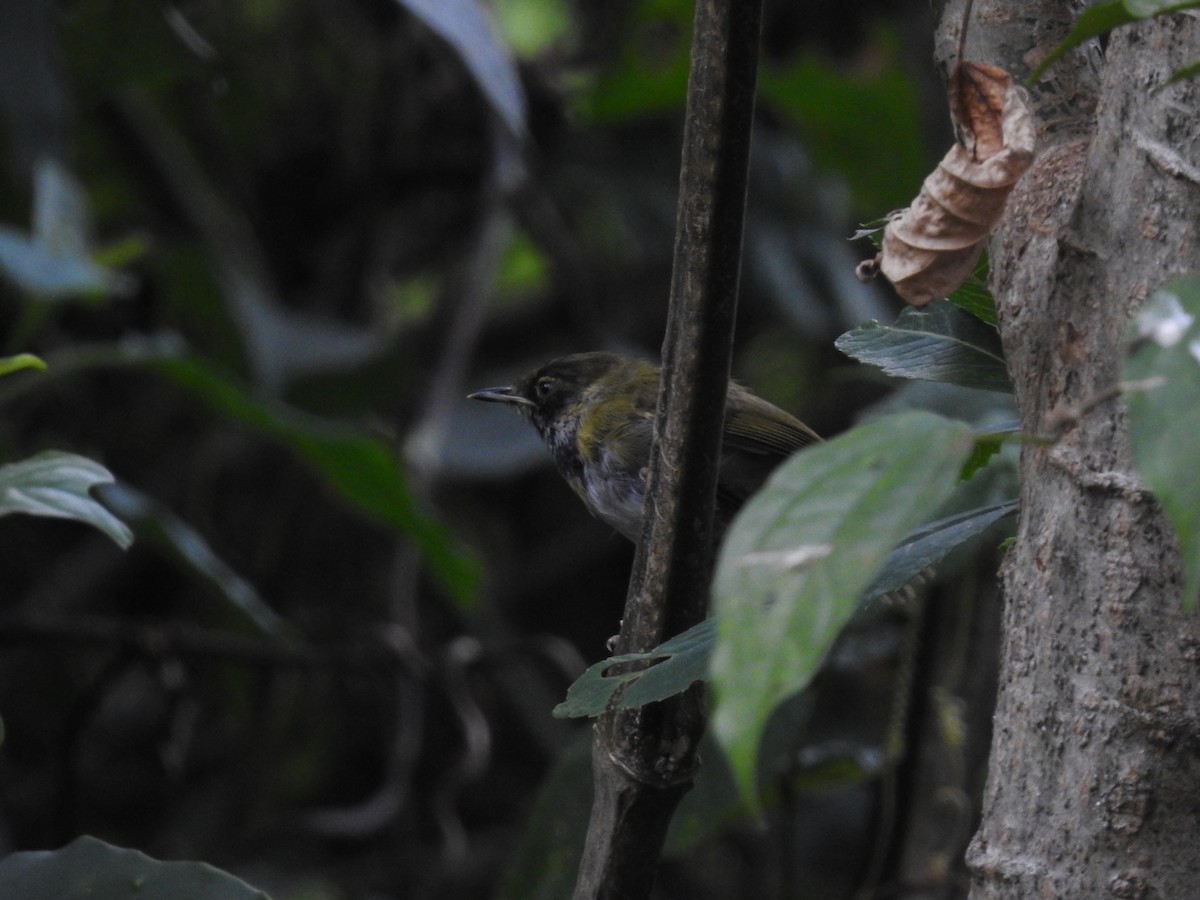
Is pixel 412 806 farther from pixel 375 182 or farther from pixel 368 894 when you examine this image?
pixel 375 182

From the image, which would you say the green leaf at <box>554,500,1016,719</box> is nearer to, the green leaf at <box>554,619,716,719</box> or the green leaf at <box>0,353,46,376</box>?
the green leaf at <box>554,619,716,719</box>

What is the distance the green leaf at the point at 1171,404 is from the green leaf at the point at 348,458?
2.42m

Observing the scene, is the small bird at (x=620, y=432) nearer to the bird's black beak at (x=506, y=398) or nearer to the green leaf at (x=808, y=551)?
the bird's black beak at (x=506, y=398)

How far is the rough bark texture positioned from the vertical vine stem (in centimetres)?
26

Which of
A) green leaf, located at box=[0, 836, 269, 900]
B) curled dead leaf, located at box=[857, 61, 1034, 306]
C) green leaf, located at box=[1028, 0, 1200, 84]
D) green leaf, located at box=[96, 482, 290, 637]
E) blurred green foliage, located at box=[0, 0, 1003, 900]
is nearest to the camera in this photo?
green leaf, located at box=[1028, 0, 1200, 84]

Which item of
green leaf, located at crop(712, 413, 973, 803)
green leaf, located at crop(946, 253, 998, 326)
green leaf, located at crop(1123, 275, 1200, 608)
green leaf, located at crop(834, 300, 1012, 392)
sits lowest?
green leaf, located at crop(712, 413, 973, 803)

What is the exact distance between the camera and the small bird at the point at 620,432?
2.91m

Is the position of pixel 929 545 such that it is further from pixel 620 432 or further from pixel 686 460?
pixel 620 432

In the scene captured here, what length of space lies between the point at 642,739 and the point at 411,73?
14.3ft

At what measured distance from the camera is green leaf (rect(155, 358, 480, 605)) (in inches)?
116

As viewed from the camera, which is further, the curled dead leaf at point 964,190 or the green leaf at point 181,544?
the green leaf at point 181,544

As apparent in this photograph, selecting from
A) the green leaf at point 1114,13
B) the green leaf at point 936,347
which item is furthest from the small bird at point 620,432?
the green leaf at point 1114,13

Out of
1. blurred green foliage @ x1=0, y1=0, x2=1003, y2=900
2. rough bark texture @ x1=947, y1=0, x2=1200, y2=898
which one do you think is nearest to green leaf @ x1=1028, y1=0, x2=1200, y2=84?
rough bark texture @ x1=947, y1=0, x2=1200, y2=898

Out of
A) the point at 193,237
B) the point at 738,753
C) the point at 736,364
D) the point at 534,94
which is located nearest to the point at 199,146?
the point at 193,237
